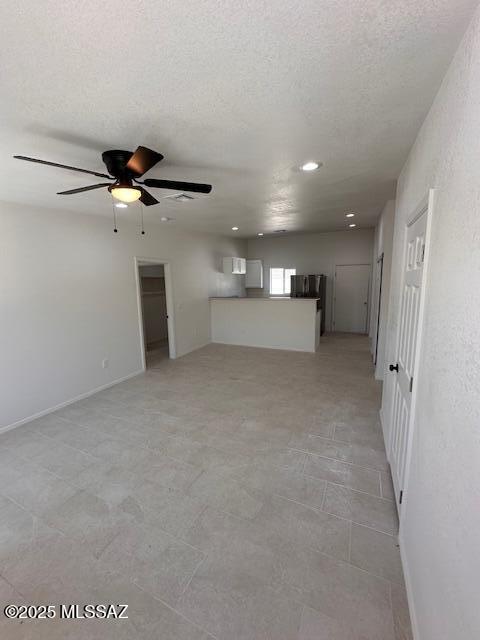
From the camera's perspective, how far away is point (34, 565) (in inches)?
61.5

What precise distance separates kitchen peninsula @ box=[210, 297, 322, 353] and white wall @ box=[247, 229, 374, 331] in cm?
158

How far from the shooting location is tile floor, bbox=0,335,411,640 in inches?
51.4

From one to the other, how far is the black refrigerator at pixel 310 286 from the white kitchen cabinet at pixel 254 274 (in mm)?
992

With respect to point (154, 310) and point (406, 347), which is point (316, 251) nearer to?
point (154, 310)

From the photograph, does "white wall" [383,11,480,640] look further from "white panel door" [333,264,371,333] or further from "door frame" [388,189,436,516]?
"white panel door" [333,264,371,333]

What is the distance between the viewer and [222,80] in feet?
4.17

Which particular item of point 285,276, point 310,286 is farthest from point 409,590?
point 285,276

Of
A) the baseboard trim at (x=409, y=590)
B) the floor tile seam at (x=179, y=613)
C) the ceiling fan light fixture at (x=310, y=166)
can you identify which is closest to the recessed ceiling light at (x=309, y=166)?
the ceiling fan light fixture at (x=310, y=166)

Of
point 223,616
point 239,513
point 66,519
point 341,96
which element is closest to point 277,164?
point 341,96

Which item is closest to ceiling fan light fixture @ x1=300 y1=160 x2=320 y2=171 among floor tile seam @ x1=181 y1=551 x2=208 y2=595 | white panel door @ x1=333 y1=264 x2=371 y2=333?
floor tile seam @ x1=181 y1=551 x2=208 y2=595

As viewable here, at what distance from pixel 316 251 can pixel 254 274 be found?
179 centimetres

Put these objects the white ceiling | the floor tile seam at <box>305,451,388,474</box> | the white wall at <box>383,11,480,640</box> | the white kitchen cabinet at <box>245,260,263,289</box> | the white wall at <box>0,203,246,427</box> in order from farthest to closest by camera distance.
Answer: the white kitchen cabinet at <box>245,260,263,289</box>
the white wall at <box>0,203,246,427</box>
the floor tile seam at <box>305,451,388,474</box>
the white ceiling
the white wall at <box>383,11,480,640</box>

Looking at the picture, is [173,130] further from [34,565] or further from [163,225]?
[163,225]

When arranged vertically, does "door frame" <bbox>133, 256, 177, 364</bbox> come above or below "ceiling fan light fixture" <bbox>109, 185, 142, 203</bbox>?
below
